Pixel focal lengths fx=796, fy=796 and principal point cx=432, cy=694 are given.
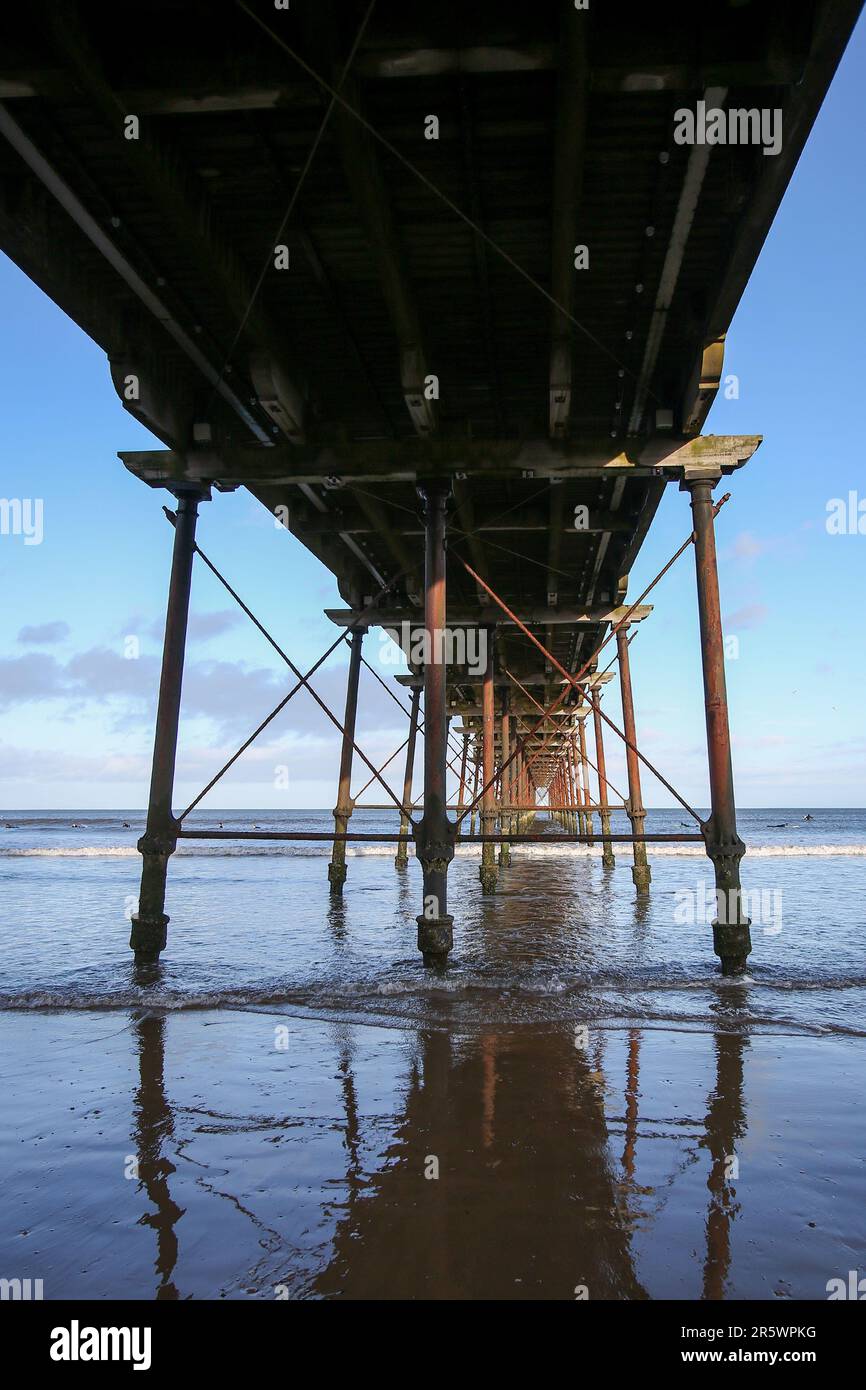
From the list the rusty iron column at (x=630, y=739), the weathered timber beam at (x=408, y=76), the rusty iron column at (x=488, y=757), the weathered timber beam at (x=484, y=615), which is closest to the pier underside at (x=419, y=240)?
the weathered timber beam at (x=408, y=76)

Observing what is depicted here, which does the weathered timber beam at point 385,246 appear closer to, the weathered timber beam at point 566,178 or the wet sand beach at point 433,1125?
the weathered timber beam at point 566,178

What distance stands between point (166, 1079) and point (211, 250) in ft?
15.8

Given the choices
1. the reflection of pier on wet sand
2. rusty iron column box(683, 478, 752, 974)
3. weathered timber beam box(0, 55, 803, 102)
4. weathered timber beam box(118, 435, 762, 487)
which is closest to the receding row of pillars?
rusty iron column box(683, 478, 752, 974)

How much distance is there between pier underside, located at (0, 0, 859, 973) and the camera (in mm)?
3867

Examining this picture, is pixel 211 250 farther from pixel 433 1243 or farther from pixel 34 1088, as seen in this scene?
pixel 433 1243

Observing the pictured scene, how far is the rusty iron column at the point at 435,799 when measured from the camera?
6.66 metres

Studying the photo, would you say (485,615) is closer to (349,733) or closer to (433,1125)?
(349,733)

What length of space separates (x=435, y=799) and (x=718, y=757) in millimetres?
2337

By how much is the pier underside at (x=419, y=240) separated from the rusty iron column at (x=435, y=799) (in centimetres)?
3

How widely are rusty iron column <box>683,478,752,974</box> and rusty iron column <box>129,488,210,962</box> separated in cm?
446

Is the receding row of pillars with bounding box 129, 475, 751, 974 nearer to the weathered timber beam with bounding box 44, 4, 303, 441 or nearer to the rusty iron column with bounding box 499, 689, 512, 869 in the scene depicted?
the weathered timber beam with bounding box 44, 4, 303, 441

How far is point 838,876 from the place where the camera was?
65.0ft

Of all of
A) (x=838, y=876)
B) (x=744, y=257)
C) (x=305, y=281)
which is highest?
(x=305, y=281)
